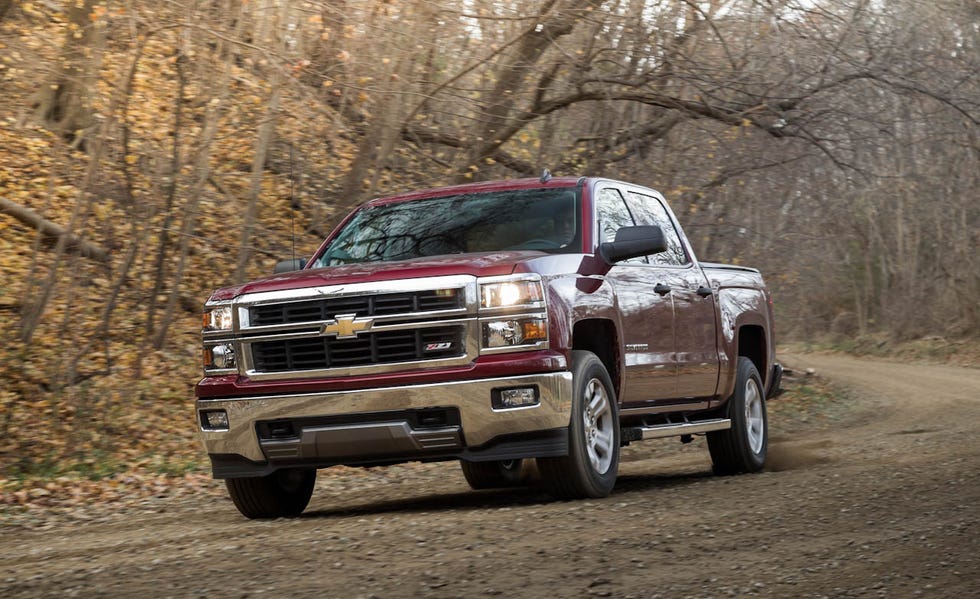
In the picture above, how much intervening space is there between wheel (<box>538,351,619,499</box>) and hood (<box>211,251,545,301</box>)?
0.71m

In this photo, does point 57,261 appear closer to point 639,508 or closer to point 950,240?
point 639,508

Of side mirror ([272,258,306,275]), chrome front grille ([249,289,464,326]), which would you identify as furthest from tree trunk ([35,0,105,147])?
chrome front grille ([249,289,464,326])

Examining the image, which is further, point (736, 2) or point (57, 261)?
point (736, 2)

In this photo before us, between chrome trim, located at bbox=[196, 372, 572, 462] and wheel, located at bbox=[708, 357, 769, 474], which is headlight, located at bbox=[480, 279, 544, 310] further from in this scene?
wheel, located at bbox=[708, 357, 769, 474]

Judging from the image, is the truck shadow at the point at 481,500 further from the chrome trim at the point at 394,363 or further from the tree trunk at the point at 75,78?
the tree trunk at the point at 75,78

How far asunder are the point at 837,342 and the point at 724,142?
94.8 ft

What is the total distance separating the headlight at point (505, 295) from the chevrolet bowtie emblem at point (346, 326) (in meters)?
0.62

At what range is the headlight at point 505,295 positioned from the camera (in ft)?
23.9

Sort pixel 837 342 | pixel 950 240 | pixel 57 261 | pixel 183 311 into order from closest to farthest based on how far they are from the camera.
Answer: pixel 57 261 → pixel 183 311 → pixel 950 240 → pixel 837 342

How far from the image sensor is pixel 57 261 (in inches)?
537

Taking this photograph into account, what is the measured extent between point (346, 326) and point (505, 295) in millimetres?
870

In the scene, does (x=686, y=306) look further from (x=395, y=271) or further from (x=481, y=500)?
(x=395, y=271)

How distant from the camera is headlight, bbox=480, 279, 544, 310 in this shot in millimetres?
7277

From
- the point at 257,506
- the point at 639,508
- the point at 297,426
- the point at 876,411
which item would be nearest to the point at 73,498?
the point at 257,506
